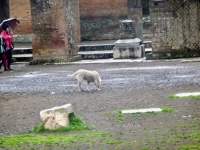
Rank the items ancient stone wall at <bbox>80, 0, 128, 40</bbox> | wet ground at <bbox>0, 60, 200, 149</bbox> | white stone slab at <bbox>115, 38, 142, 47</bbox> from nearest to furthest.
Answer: wet ground at <bbox>0, 60, 200, 149</bbox> < white stone slab at <bbox>115, 38, 142, 47</bbox> < ancient stone wall at <bbox>80, 0, 128, 40</bbox>

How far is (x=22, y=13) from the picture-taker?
35.5m

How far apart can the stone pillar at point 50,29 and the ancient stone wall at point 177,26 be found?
11.3 ft

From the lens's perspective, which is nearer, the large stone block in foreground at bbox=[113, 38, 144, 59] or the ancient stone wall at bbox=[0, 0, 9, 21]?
the large stone block in foreground at bbox=[113, 38, 144, 59]

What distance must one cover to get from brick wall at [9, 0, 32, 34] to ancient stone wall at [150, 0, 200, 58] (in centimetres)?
1224

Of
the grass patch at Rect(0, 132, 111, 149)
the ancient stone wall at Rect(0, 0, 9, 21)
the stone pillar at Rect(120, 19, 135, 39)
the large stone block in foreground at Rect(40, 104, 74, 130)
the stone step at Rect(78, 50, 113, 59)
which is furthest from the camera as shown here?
the ancient stone wall at Rect(0, 0, 9, 21)

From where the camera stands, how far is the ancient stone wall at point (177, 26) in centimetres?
2434

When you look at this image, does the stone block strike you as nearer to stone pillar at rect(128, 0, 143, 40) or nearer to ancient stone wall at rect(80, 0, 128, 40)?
stone pillar at rect(128, 0, 143, 40)

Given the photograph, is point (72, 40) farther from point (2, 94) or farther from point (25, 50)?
point (2, 94)

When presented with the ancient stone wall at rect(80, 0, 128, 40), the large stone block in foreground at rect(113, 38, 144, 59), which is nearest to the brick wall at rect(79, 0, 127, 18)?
the ancient stone wall at rect(80, 0, 128, 40)

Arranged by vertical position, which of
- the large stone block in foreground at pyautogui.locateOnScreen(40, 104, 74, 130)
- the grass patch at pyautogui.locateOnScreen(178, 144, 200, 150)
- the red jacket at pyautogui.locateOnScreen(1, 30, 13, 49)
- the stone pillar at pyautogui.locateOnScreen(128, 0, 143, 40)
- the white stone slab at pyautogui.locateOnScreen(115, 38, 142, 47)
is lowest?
the grass patch at pyautogui.locateOnScreen(178, 144, 200, 150)

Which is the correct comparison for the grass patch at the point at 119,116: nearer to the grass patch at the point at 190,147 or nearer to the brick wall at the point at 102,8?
the grass patch at the point at 190,147

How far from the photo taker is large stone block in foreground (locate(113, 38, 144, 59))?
26203mm

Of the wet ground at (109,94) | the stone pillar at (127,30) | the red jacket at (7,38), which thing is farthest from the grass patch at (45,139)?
the stone pillar at (127,30)

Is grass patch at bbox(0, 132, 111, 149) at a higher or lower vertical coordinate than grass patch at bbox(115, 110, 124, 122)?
lower
